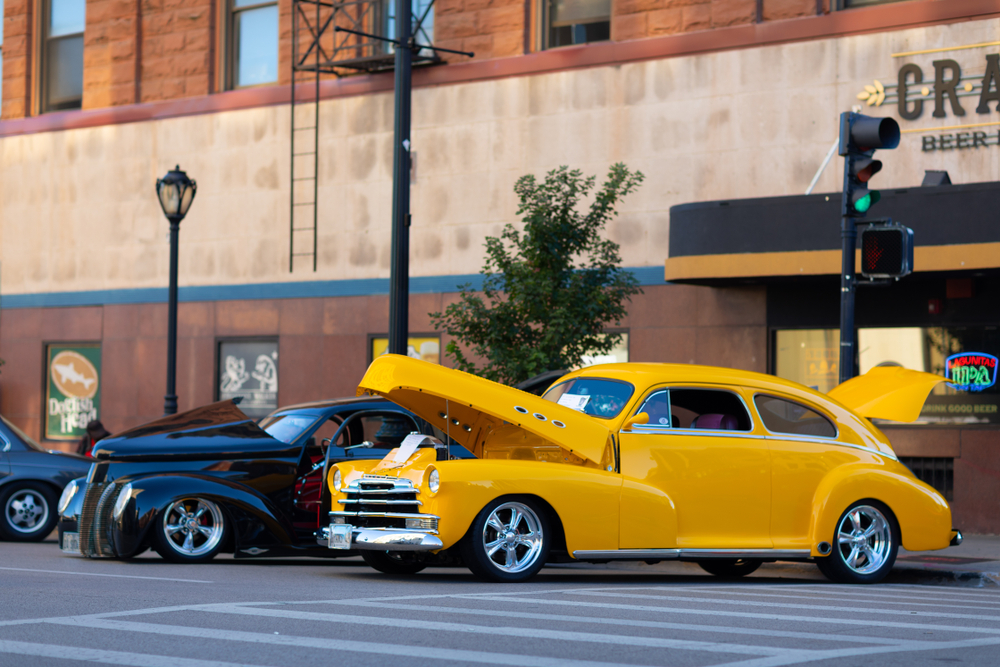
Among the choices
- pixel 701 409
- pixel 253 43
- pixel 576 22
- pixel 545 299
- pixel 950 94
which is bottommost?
pixel 701 409

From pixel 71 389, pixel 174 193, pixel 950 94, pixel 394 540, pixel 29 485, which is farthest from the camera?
pixel 71 389

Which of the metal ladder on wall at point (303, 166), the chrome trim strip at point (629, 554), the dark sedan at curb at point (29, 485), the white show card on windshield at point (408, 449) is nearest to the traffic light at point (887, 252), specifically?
the chrome trim strip at point (629, 554)

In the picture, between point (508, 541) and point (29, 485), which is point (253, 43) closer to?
point (29, 485)

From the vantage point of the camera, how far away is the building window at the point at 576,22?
20188mm

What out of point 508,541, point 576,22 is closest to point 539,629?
point 508,541

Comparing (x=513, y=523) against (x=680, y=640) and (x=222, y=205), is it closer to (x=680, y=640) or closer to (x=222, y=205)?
(x=680, y=640)

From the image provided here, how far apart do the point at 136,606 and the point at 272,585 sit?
171cm

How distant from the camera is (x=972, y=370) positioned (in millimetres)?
16875

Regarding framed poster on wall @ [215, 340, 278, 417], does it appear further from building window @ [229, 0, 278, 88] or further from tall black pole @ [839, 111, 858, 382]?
tall black pole @ [839, 111, 858, 382]

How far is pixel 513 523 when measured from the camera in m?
10.2

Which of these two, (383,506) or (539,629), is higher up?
(383,506)

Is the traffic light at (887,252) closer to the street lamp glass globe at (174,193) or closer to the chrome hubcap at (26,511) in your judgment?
the chrome hubcap at (26,511)

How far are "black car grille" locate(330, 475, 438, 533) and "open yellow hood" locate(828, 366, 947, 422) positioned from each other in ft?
13.3

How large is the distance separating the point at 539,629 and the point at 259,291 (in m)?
16.1
